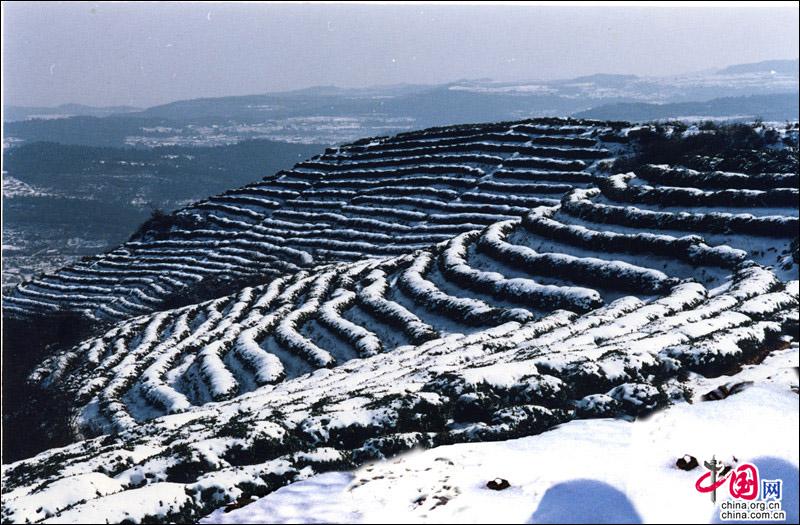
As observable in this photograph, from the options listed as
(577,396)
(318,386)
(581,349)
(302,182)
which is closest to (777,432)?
(577,396)

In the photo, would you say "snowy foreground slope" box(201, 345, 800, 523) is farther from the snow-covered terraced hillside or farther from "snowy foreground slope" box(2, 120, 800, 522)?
the snow-covered terraced hillside

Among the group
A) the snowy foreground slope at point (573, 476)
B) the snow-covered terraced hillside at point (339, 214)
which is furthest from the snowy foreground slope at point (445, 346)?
the snow-covered terraced hillside at point (339, 214)

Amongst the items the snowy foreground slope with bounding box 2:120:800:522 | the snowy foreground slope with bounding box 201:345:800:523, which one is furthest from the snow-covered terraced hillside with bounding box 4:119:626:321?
the snowy foreground slope with bounding box 201:345:800:523

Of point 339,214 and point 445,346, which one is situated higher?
point 339,214

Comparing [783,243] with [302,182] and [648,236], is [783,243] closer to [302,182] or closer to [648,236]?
[648,236]

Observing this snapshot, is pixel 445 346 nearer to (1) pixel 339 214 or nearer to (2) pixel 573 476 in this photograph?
(2) pixel 573 476

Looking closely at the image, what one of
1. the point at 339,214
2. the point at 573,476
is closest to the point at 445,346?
the point at 573,476

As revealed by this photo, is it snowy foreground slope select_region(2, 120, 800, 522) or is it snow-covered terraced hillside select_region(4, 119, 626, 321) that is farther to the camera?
snow-covered terraced hillside select_region(4, 119, 626, 321)
